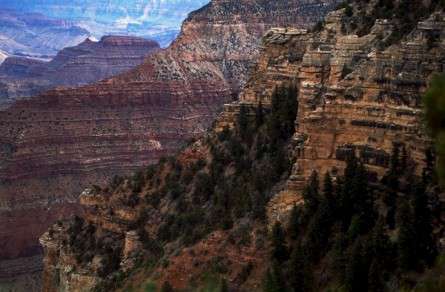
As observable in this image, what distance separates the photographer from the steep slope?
1176 inches

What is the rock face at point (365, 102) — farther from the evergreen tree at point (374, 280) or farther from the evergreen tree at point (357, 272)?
the evergreen tree at point (374, 280)

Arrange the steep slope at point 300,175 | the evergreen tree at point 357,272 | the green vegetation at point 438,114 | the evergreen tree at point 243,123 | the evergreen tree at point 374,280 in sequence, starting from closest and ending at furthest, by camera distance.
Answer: the green vegetation at point 438,114, the evergreen tree at point 374,280, the evergreen tree at point 357,272, the steep slope at point 300,175, the evergreen tree at point 243,123

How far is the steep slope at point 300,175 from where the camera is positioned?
29859 mm

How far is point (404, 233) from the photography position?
28.1 meters

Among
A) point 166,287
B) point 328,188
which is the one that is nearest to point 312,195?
point 328,188

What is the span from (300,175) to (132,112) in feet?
262

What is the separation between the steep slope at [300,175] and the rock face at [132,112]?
52124mm

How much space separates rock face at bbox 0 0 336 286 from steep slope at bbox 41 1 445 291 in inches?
2052

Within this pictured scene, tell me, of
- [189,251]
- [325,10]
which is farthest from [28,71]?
[189,251]

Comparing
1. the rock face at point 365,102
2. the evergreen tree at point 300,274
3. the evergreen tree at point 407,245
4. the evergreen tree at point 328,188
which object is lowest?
the evergreen tree at point 300,274

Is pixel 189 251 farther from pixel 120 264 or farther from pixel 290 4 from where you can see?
pixel 290 4

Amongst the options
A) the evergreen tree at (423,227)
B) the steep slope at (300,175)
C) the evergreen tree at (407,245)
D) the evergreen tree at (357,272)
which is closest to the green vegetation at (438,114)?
the steep slope at (300,175)

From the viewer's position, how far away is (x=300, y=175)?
107 ft

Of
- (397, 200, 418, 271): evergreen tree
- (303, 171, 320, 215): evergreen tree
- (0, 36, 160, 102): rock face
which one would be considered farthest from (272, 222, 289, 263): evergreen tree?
(0, 36, 160, 102): rock face
